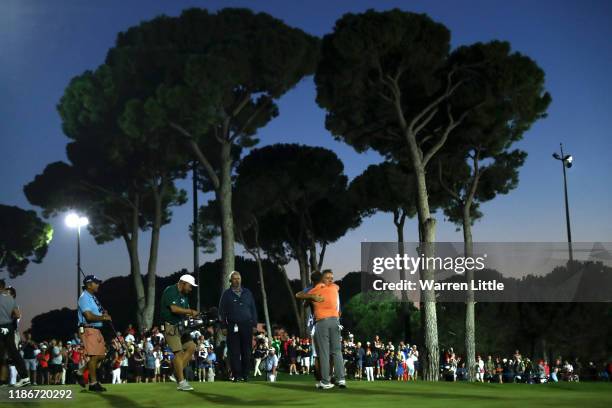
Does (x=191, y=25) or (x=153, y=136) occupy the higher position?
(x=191, y=25)

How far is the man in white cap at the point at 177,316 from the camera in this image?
10.9 m

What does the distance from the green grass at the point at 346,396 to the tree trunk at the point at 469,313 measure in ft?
67.6

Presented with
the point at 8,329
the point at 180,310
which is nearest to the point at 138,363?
the point at 8,329

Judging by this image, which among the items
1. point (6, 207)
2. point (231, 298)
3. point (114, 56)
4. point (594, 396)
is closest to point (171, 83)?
point (114, 56)

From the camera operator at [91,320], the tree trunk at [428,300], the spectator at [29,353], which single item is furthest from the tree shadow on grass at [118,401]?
the tree trunk at [428,300]

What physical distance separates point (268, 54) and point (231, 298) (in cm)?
1951

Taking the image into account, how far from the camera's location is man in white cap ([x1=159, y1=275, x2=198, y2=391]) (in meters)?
10.9

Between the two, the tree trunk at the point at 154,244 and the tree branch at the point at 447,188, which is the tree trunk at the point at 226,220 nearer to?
the tree branch at the point at 447,188

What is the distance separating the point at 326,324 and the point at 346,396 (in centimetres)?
127

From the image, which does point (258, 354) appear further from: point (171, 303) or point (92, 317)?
point (92, 317)

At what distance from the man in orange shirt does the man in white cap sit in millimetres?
1570

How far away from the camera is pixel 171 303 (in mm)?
10898

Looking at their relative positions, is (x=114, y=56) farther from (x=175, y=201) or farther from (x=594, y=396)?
(x=594, y=396)

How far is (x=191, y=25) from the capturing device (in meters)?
33.7
